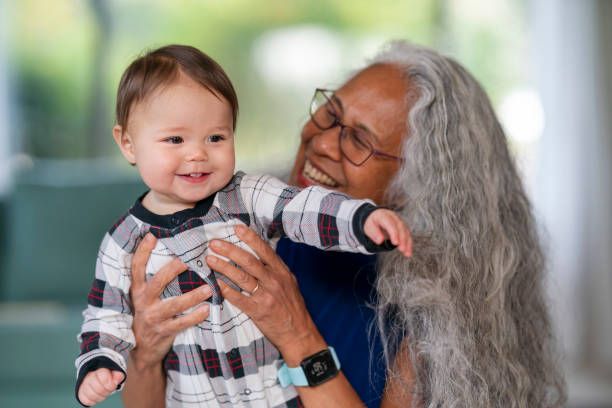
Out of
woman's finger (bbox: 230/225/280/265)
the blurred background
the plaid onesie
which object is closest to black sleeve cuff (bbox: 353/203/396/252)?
the plaid onesie

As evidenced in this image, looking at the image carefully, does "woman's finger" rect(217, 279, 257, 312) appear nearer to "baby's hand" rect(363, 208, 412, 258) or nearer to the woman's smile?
"baby's hand" rect(363, 208, 412, 258)

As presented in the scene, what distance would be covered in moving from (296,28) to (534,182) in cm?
204

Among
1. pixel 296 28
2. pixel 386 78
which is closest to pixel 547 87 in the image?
pixel 296 28

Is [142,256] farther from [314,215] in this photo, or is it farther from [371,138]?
[371,138]

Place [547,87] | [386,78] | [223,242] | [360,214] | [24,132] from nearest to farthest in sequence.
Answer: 1. [360,214]
2. [223,242]
3. [386,78]
4. [547,87]
5. [24,132]

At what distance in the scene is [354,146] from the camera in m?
1.45

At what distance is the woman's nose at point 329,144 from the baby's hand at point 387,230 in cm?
54

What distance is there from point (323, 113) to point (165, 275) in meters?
0.66

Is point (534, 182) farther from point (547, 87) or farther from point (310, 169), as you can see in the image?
point (310, 169)

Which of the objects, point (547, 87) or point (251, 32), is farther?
point (251, 32)

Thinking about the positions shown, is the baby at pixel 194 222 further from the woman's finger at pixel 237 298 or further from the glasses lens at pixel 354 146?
the glasses lens at pixel 354 146

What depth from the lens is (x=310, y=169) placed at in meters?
1.49

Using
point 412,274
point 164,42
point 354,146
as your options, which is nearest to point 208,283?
point 412,274

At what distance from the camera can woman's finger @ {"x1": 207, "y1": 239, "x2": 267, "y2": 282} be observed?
1.07 m
